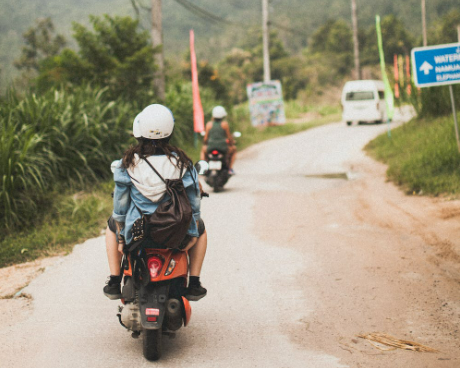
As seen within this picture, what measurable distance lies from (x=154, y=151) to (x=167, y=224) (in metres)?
0.59

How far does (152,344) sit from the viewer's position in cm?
412

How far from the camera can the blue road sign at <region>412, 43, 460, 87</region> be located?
1043 cm

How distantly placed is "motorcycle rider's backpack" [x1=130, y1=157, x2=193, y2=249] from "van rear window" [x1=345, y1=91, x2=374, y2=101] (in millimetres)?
25485

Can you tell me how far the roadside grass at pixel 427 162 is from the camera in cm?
1023

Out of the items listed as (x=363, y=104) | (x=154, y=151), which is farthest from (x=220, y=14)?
(x=154, y=151)

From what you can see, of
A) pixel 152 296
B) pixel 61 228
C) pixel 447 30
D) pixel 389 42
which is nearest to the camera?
pixel 152 296

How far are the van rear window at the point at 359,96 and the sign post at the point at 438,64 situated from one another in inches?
711

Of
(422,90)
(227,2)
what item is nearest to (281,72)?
(422,90)

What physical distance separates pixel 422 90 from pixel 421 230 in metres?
10.4

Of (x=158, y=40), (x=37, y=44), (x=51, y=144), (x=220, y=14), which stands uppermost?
(x=220, y=14)

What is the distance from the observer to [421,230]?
7.97 m

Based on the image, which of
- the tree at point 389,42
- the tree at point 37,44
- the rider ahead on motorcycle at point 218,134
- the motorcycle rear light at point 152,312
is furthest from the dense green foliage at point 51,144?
the tree at point 389,42

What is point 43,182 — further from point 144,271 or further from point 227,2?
point 227,2

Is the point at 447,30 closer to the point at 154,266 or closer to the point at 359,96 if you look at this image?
the point at 359,96
